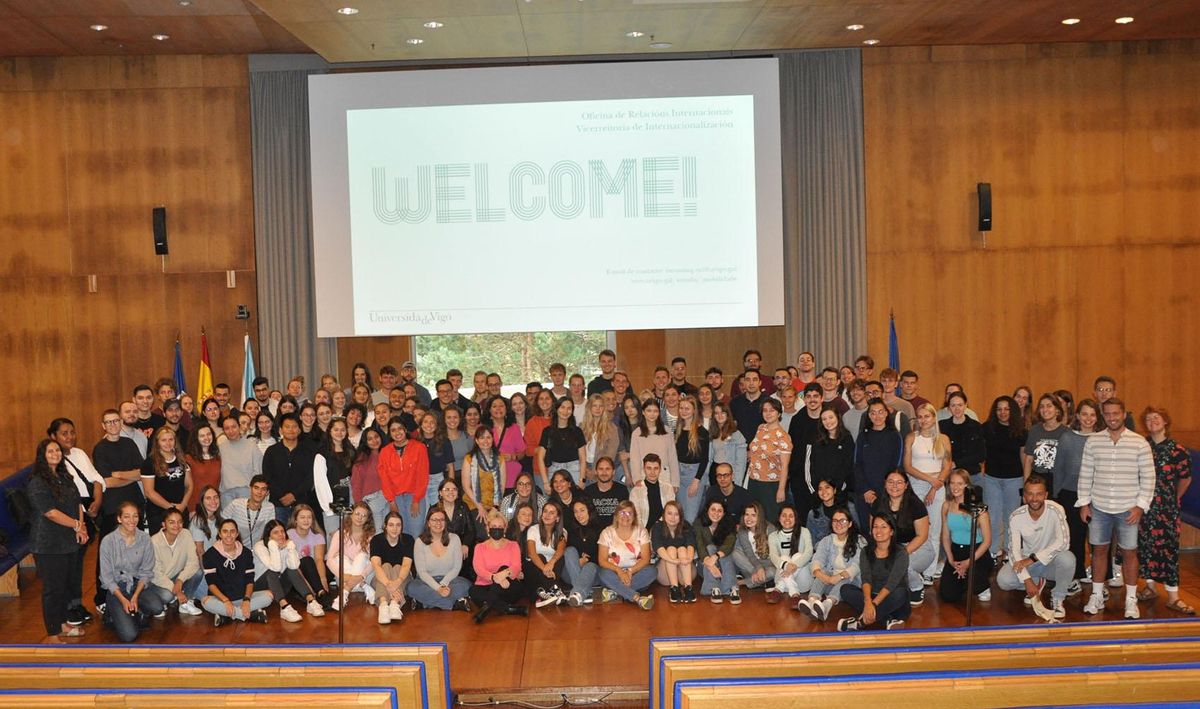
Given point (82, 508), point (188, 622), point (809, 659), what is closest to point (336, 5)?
point (82, 508)

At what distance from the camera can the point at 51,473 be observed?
7281mm

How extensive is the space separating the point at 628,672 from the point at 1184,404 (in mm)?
7971

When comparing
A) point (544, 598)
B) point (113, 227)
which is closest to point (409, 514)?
point (544, 598)

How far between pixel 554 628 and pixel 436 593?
94 cm

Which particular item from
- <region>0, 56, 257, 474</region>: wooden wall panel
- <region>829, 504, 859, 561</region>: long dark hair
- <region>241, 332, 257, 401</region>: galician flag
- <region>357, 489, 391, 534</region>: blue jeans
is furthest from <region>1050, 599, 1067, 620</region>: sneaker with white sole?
<region>0, 56, 257, 474</region>: wooden wall panel

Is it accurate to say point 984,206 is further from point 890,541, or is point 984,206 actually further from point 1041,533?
point 890,541

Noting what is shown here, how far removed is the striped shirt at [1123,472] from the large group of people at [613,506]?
0.5 inches

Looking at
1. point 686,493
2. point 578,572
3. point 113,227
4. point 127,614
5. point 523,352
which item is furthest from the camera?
point 523,352

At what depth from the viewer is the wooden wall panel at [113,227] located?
443 inches

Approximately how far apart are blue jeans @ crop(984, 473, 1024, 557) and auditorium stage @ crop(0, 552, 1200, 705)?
415 mm

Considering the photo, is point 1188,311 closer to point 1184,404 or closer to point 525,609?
point 1184,404

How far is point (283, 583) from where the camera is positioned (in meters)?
7.73

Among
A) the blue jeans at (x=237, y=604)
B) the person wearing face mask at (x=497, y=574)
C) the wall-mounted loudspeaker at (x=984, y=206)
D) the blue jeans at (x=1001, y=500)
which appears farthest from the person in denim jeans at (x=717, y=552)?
the wall-mounted loudspeaker at (x=984, y=206)

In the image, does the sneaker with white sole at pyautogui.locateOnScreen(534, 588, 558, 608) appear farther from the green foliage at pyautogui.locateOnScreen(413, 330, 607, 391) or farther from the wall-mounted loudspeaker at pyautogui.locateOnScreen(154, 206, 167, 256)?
the wall-mounted loudspeaker at pyautogui.locateOnScreen(154, 206, 167, 256)
